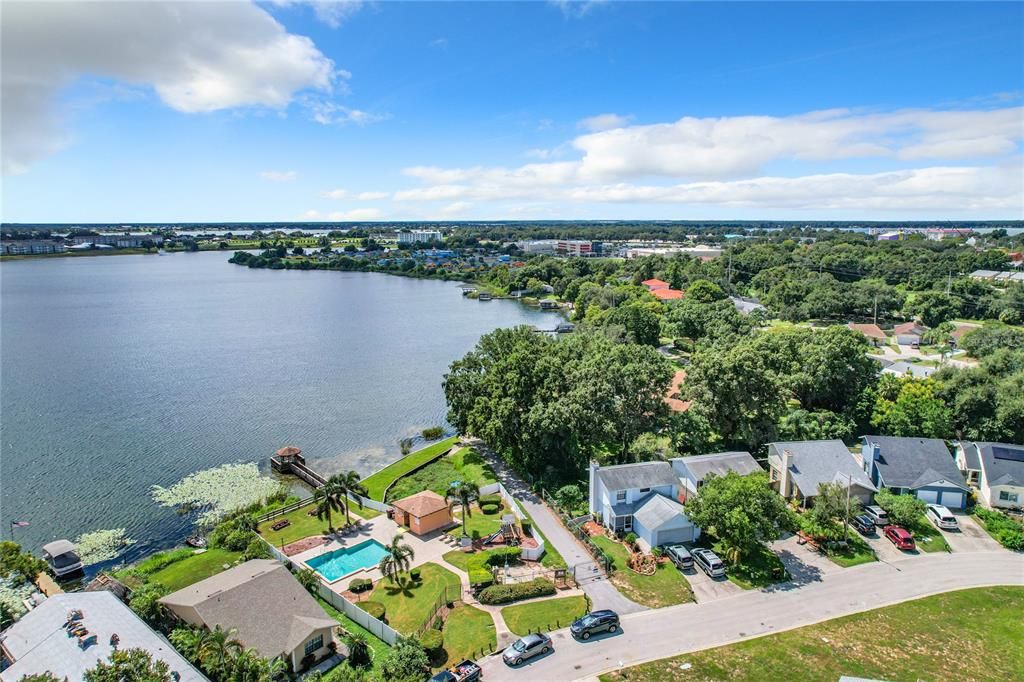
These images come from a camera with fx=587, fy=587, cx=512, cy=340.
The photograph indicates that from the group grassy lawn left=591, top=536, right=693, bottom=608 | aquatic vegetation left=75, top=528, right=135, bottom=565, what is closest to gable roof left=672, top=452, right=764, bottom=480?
grassy lawn left=591, top=536, right=693, bottom=608

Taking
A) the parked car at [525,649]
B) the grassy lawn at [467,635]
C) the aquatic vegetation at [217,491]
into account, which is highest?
the parked car at [525,649]

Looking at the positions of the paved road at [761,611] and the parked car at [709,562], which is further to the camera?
the parked car at [709,562]

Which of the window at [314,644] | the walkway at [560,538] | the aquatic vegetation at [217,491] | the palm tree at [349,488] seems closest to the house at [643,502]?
the walkway at [560,538]

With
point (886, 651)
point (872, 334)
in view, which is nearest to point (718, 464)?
point (886, 651)

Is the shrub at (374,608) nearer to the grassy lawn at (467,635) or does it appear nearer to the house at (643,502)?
the grassy lawn at (467,635)

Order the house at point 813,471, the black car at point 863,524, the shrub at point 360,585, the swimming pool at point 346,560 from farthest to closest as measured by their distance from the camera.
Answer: the house at point 813,471 < the black car at point 863,524 < the swimming pool at point 346,560 < the shrub at point 360,585

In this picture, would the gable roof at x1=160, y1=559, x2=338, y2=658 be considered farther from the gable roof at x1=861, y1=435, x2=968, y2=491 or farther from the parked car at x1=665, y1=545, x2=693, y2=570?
the gable roof at x1=861, y1=435, x2=968, y2=491

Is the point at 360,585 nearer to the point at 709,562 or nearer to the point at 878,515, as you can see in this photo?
the point at 709,562
